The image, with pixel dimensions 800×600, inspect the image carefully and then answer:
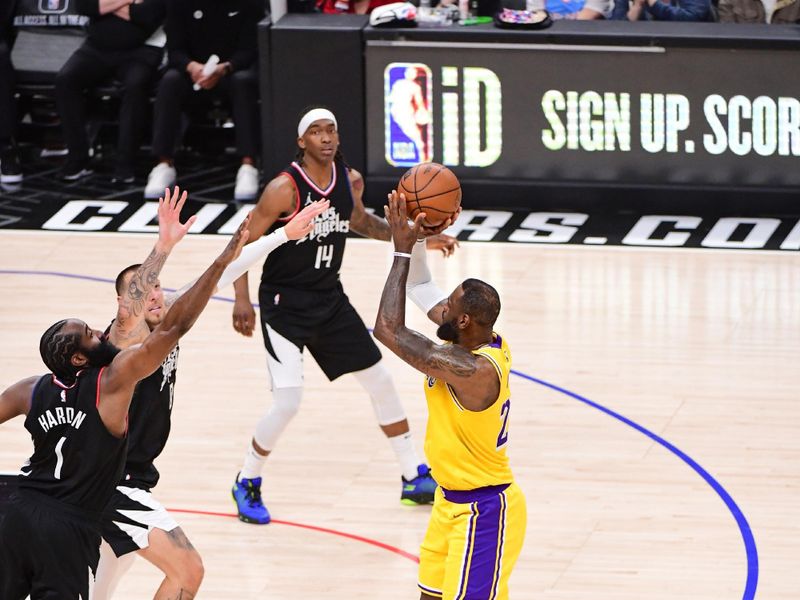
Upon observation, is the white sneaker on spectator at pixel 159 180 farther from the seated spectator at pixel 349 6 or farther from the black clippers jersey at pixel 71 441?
the black clippers jersey at pixel 71 441

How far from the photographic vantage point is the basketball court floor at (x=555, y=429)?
7742 millimetres

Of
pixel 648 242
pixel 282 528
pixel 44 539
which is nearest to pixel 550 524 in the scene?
pixel 282 528

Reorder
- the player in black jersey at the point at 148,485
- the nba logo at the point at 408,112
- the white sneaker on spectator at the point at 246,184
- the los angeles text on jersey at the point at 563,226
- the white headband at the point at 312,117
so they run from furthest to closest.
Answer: the white sneaker on spectator at the point at 246,184, the nba logo at the point at 408,112, the los angeles text on jersey at the point at 563,226, the white headband at the point at 312,117, the player in black jersey at the point at 148,485

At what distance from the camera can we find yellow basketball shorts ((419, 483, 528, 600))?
6.09 m

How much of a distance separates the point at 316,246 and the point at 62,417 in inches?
102

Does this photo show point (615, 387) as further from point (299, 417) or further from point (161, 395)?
point (161, 395)

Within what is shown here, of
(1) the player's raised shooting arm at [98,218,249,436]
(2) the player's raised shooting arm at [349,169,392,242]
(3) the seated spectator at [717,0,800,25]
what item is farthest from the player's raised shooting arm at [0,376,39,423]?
(3) the seated spectator at [717,0,800,25]

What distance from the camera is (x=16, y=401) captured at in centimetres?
602

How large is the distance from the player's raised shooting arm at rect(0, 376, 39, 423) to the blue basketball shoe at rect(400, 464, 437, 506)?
291cm

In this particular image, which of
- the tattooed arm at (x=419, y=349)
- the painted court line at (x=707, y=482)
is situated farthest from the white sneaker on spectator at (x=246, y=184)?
the tattooed arm at (x=419, y=349)

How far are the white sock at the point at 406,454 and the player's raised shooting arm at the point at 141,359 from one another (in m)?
2.66

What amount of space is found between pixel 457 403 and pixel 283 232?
48.7 inches

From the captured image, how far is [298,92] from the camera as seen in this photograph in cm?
1369

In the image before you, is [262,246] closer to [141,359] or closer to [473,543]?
[141,359]
